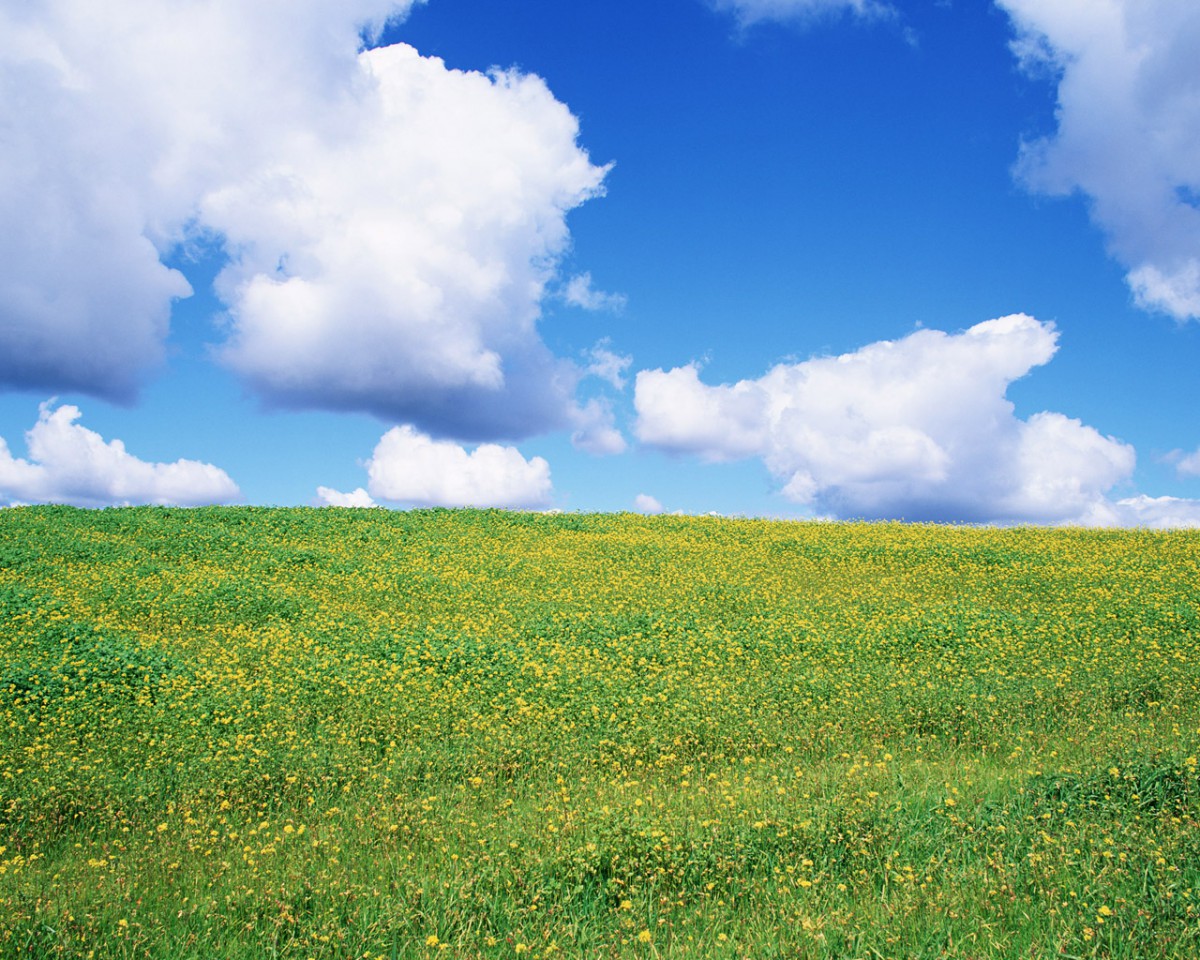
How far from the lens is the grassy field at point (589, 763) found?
595 cm

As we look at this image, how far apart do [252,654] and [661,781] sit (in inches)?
387

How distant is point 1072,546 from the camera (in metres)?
29.9

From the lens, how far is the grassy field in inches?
234

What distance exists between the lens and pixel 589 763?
1052 cm

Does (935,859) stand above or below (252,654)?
below

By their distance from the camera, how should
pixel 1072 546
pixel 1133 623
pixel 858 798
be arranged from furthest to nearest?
pixel 1072 546 → pixel 1133 623 → pixel 858 798

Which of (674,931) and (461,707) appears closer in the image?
(674,931)

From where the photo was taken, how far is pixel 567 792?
367 inches

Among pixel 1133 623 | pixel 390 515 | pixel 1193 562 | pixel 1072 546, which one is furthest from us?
pixel 390 515

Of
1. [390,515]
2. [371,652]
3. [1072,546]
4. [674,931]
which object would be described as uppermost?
[390,515]

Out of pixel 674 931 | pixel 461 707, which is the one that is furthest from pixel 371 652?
pixel 674 931

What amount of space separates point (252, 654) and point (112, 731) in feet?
11.9

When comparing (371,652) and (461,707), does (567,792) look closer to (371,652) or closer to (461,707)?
(461,707)

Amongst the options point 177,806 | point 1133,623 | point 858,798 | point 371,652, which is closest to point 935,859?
point 858,798
